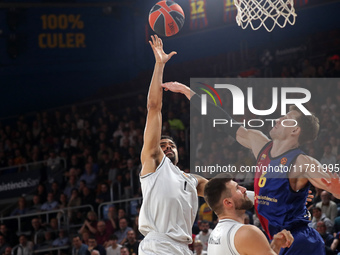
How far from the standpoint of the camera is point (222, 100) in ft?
44.7

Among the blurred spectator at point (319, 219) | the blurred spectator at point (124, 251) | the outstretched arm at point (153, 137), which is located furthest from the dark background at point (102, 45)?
the outstretched arm at point (153, 137)

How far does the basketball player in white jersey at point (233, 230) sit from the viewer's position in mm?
4344

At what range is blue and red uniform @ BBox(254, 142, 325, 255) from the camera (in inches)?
209

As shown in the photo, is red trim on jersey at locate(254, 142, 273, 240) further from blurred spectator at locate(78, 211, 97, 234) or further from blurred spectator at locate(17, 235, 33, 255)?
blurred spectator at locate(17, 235, 33, 255)

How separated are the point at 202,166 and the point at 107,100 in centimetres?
602

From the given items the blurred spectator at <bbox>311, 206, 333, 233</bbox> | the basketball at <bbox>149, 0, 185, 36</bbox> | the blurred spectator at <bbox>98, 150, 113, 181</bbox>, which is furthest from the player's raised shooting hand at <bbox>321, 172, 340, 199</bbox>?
the blurred spectator at <bbox>98, 150, 113, 181</bbox>

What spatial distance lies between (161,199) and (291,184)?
1.10 metres

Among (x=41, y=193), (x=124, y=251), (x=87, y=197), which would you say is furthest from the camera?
(x=41, y=193)

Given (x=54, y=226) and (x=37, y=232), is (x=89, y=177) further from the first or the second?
(x=37, y=232)

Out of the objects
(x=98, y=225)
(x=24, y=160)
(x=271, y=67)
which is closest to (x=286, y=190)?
(x=98, y=225)

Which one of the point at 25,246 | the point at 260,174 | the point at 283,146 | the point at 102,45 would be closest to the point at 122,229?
the point at 25,246

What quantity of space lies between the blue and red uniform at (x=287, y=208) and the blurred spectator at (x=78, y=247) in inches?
267

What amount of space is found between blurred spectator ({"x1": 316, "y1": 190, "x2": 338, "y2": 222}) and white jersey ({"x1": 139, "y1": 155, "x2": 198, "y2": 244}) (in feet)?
16.5

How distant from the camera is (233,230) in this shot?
4.50m
